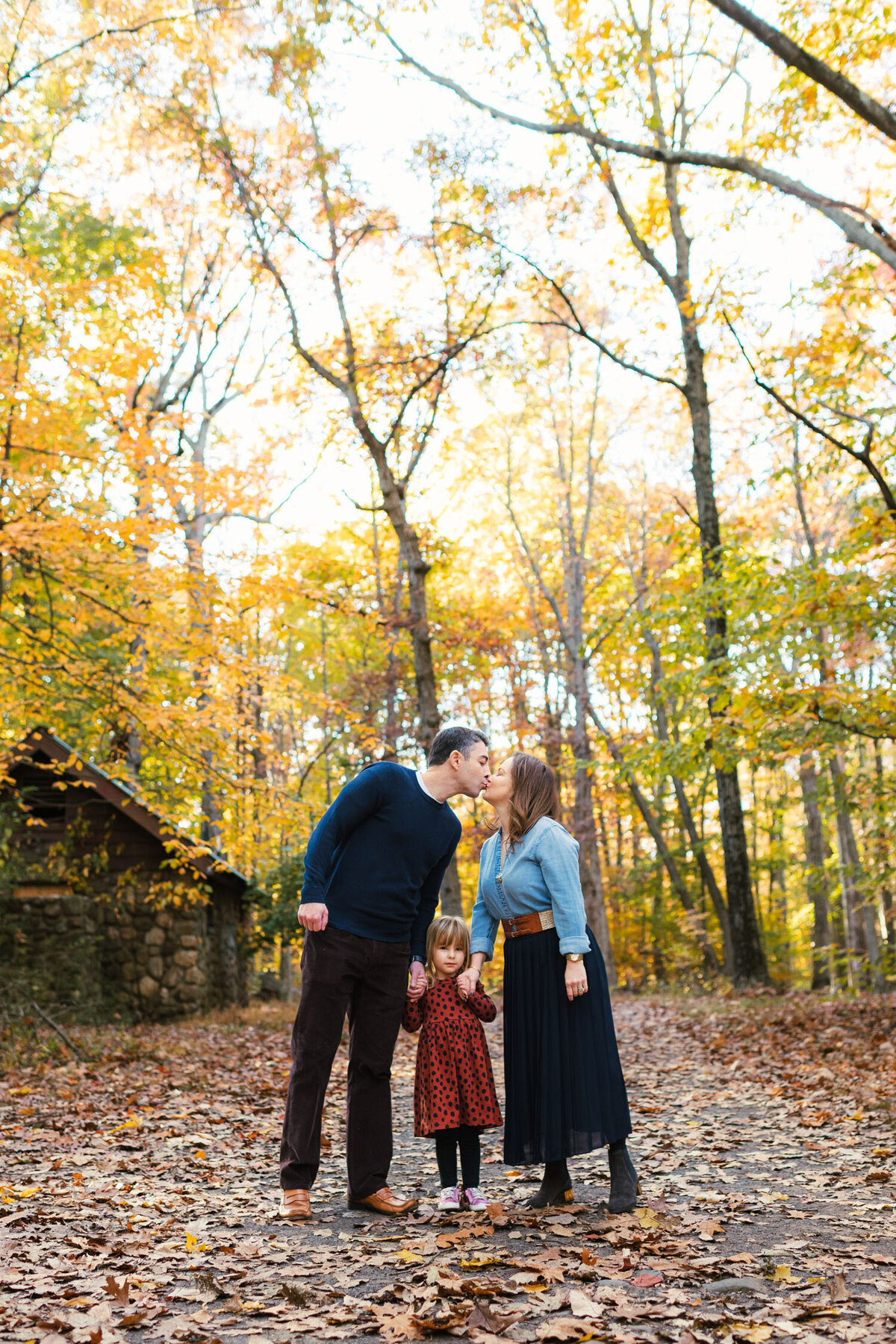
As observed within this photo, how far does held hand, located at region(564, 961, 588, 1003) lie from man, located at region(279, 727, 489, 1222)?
0.75 meters

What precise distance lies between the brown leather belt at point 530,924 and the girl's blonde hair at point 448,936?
0.28 meters

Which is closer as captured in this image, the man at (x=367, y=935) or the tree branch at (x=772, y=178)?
the man at (x=367, y=935)

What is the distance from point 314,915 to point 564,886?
3.60 feet

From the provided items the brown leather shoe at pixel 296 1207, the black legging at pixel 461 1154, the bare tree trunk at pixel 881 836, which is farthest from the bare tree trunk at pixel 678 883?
the brown leather shoe at pixel 296 1207

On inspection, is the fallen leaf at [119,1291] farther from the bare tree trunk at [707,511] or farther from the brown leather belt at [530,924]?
the bare tree trunk at [707,511]

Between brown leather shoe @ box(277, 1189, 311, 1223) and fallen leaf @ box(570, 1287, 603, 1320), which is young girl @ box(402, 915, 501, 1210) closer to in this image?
brown leather shoe @ box(277, 1189, 311, 1223)

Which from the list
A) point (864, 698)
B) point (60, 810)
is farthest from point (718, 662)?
point (60, 810)

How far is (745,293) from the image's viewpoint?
9.98 m

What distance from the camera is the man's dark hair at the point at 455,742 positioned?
480cm

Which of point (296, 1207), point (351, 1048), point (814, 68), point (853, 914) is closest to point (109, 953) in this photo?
point (351, 1048)

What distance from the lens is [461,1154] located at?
4.60 meters

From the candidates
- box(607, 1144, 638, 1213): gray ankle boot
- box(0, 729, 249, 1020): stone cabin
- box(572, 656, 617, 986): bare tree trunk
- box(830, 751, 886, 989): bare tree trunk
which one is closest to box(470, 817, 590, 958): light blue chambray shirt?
box(607, 1144, 638, 1213): gray ankle boot

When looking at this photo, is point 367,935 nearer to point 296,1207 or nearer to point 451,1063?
point 451,1063

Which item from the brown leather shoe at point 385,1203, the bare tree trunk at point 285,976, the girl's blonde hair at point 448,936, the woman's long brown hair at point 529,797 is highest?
the woman's long brown hair at point 529,797
